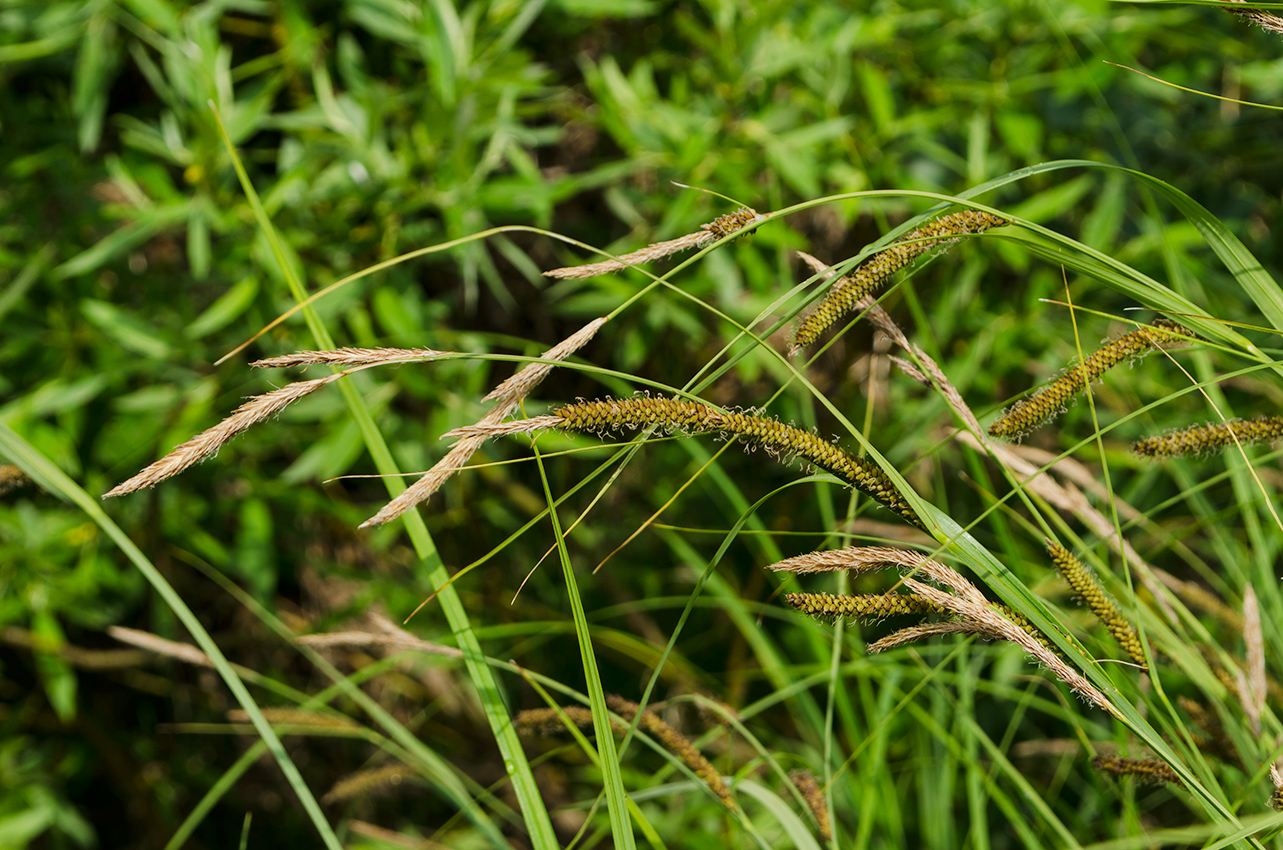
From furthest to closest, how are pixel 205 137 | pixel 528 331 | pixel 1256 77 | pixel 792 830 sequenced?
1. pixel 528 331
2. pixel 1256 77
3. pixel 205 137
4. pixel 792 830

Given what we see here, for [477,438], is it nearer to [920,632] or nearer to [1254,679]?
[920,632]

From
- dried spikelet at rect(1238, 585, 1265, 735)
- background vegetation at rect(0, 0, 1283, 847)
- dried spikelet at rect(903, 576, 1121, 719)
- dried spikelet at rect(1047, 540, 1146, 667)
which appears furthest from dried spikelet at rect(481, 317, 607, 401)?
dried spikelet at rect(1238, 585, 1265, 735)

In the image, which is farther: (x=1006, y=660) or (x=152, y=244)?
(x=152, y=244)

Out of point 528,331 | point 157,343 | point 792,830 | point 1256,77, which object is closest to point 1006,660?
point 792,830

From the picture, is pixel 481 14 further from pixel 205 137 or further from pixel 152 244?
pixel 152 244

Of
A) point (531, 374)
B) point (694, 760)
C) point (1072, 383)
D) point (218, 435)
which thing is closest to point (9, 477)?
point (218, 435)

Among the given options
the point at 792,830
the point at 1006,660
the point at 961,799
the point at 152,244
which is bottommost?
the point at 961,799

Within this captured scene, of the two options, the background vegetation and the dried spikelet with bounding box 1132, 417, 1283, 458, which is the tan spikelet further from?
the background vegetation

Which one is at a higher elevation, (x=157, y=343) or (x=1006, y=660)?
(x=157, y=343)
